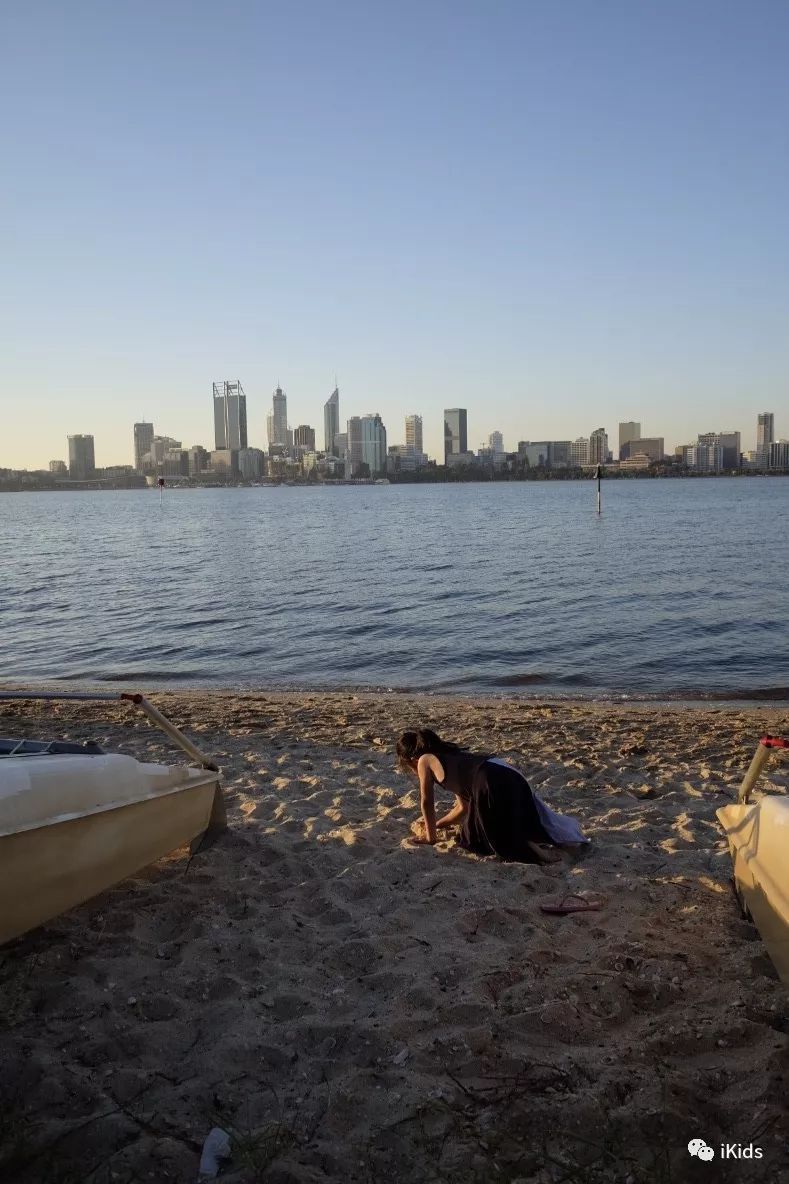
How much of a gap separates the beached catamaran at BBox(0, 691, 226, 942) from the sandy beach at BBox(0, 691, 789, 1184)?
0.30m

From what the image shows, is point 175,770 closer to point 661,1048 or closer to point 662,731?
point 661,1048

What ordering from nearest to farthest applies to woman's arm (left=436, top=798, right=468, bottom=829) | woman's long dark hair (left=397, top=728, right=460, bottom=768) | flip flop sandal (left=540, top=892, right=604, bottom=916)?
flip flop sandal (left=540, top=892, right=604, bottom=916) < woman's arm (left=436, top=798, right=468, bottom=829) < woman's long dark hair (left=397, top=728, right=460, bottom=768)

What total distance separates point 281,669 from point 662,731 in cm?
976

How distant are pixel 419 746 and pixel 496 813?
867mm

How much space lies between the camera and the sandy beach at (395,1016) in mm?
3355

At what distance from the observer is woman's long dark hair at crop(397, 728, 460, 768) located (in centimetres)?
670

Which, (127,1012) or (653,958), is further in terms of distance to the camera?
(653,958)

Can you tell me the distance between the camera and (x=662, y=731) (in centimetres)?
1072

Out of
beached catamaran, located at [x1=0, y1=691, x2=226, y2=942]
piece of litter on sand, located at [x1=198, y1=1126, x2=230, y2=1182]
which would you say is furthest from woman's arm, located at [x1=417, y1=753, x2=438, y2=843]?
piece of litter on sand, located at [x1=198, y1=1126, x2=230, y2=1182]

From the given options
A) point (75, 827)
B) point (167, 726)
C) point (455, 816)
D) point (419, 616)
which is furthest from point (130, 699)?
point (419, 616)

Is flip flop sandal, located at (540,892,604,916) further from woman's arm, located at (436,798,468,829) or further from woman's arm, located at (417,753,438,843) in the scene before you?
woman's arm, located at (417,753,438,843)

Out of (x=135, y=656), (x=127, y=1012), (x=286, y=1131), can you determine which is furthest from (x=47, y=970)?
(x=135, y=656)

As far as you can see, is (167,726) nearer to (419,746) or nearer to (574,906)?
(419,746)

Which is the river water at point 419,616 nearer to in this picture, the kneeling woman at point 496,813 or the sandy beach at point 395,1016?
the kneeling woman at point 496,813
